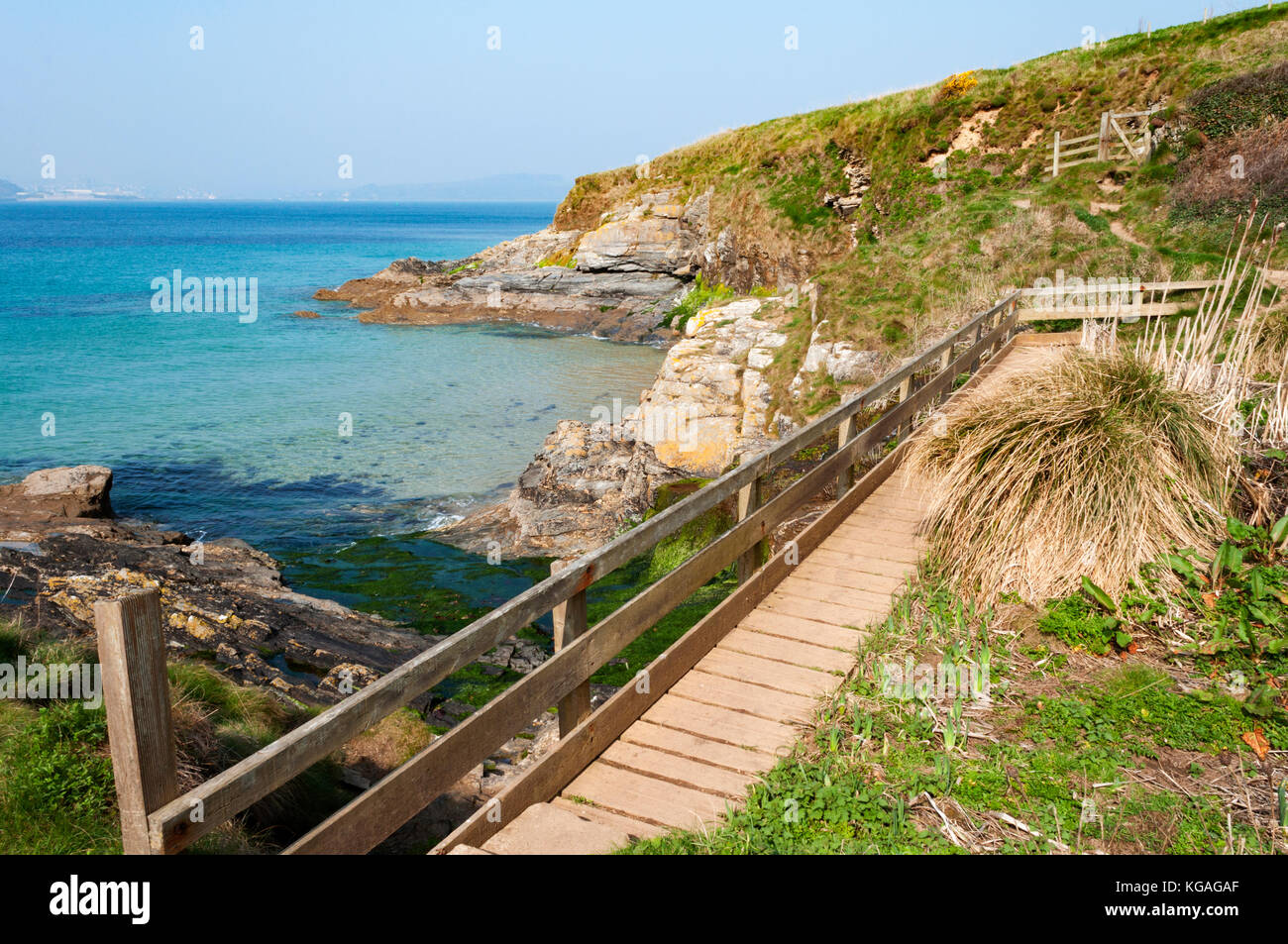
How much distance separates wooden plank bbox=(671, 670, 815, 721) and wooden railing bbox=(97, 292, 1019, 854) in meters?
0.17

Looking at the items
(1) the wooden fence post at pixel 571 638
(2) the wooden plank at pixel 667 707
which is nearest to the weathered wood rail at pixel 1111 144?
(2) the wooden plank at pixel 667 707

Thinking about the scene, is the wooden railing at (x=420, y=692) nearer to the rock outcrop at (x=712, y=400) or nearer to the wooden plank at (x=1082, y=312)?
the rock outcrop at (x=712, y=400)

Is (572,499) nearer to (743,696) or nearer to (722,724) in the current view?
(743,696)

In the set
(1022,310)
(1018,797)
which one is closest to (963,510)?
(1018,797)

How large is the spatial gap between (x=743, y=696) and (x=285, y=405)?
26.2 m

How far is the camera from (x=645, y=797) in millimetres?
4180

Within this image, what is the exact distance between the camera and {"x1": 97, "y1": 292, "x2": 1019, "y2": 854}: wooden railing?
2.44 m

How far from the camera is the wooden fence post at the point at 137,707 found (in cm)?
235

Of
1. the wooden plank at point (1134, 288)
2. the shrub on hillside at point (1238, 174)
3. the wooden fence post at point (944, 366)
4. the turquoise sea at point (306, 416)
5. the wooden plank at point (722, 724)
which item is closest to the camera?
the wooden plank at point (722, 724)

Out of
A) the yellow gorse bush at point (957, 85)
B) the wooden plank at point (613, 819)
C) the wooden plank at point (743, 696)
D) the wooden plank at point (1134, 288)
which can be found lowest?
the wooden plank at point (613, 819)

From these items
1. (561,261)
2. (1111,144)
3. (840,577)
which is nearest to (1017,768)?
(840,577)

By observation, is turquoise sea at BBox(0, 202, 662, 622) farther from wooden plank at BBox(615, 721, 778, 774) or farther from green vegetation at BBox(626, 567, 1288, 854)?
green vegetation at BBox(626, 567, 1288, 854)

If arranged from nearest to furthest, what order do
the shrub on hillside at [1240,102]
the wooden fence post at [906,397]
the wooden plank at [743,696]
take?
the wooden plank at [743,696], the wooden fence post at [906,397], the shrub on hillside at [1240,102]
